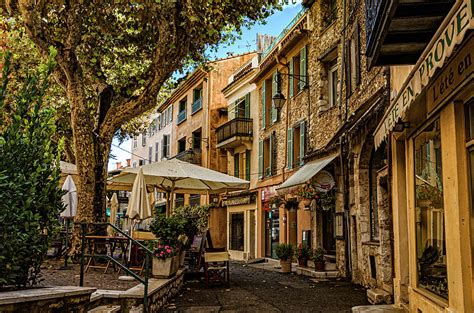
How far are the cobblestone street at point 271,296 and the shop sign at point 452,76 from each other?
4.23 m

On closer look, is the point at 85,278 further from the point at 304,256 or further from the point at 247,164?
the point at 247,164

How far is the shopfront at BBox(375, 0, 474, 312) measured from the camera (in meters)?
4.64

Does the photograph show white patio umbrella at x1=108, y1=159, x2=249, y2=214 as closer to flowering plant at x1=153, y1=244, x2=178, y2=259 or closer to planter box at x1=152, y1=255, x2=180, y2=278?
flowering plant at x1=153, y1=244, x2=178, y2=259

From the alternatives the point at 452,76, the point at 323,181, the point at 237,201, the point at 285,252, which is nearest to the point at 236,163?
the point at 237,201

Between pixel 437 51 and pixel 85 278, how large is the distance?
735cm

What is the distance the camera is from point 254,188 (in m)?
24.2

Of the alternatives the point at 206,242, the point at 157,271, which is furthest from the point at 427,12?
the point at 206,242

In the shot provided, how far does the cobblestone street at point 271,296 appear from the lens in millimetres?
8695

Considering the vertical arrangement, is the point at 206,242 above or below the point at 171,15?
below

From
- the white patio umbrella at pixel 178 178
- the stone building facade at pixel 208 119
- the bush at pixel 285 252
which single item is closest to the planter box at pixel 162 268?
the white patio umbrella at pixel 178 178

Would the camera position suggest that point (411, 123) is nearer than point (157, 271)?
Yes

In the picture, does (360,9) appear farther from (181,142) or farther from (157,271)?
(181,142)

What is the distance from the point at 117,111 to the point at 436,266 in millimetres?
8970

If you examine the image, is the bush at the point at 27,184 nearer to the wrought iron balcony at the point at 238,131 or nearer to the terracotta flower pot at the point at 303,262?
the terracotta flower pot at the point at 303,262
